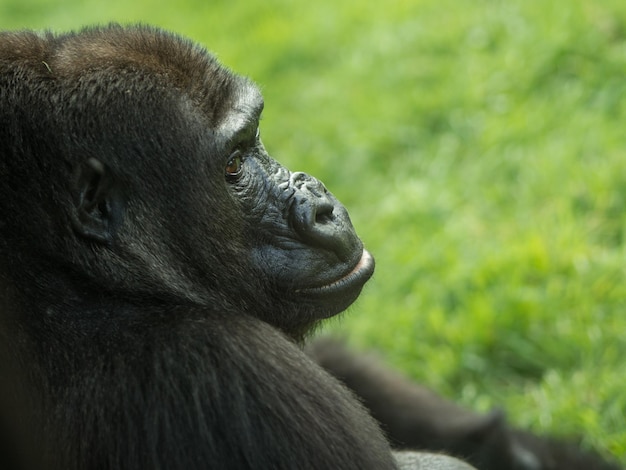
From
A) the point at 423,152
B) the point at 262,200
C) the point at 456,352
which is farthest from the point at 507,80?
the point at 262,200

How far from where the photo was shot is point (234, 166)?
10.8 feet

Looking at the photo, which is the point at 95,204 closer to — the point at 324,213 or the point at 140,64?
the point at 140,64

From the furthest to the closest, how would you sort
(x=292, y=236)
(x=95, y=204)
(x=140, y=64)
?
(x=292, y=236), (x=140, y=64), (x=95, y=204)

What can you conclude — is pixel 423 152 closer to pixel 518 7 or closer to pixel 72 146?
pixel 518 7

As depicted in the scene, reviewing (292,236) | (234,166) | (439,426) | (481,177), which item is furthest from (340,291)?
(481,177)

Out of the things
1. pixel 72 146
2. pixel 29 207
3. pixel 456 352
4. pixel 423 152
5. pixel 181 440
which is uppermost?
pixel 423 152

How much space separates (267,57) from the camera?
8266 mm

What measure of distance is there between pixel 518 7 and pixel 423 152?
140 cm

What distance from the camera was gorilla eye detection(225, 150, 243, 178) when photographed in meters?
3.28

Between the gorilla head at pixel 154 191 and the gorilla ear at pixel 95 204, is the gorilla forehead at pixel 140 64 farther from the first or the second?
the gorilla ear at pixel 95 204

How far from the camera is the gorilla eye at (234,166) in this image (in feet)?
10.8

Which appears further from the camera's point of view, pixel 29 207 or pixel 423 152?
pixel 423 152

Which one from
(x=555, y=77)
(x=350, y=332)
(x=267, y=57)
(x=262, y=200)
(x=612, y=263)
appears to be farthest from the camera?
(x=267, y=57)

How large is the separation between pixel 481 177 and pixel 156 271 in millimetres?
3118
